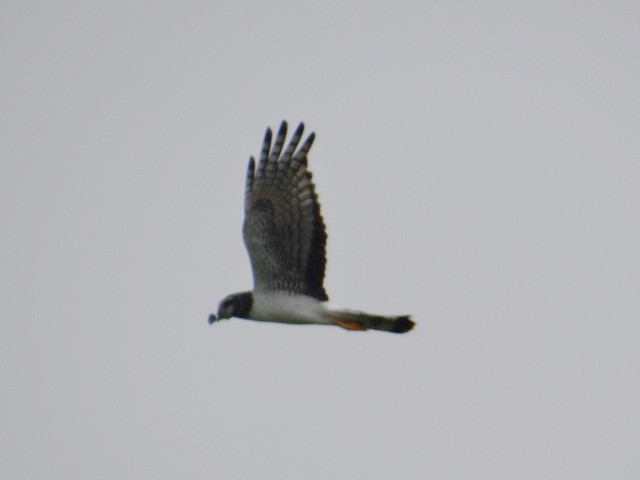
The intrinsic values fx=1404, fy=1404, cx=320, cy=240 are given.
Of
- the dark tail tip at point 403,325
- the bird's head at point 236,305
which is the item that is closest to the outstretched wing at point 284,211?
the bird's head at point 236,305

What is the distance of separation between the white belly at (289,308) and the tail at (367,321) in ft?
0.46

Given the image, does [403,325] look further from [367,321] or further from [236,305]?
[236,305]

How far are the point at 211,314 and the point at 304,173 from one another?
1805 millimetres

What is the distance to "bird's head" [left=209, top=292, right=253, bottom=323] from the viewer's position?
46.3 feet

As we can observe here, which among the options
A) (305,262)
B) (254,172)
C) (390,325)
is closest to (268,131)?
(254,172)

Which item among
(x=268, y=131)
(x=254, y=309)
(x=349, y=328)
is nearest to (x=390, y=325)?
(x=349, y=328)

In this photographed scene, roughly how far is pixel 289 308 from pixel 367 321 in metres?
0.79

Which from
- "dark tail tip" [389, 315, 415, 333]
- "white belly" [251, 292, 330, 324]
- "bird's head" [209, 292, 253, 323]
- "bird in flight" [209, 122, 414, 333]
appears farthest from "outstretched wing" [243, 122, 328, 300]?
"dark tail tip" [389, 315, 415, 333]

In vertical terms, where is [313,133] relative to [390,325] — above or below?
above

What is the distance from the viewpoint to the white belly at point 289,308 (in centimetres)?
1389

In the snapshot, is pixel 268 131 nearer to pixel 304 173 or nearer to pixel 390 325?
pixel 304 173

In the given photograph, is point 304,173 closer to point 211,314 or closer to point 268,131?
point 268,131

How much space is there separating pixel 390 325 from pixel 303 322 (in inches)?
34.5

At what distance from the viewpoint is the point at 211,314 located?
1439 cm
